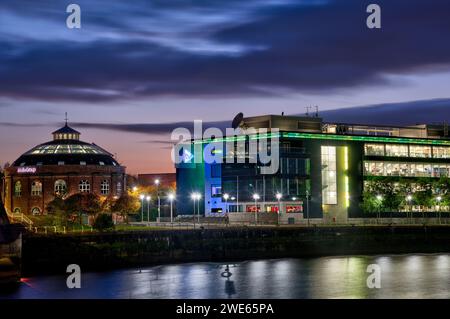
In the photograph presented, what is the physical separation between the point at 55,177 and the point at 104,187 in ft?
36.2

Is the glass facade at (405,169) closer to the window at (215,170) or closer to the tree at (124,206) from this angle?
the window at (215,170)

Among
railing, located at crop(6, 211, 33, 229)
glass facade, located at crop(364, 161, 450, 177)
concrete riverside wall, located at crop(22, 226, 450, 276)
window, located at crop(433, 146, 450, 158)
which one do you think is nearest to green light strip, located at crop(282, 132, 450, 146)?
window, located at crop(433, 146, 450, 158)

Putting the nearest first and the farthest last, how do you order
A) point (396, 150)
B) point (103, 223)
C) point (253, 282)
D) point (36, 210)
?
point (253, 282) → point (103, 223) → point (396, 150) → point (36, 210)

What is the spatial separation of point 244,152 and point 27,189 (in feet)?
162

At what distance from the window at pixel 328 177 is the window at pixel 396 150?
1430cm

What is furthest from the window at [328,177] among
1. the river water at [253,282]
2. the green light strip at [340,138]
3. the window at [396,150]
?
the river water at [253,282]

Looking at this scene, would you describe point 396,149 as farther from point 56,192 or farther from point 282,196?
point 56,192

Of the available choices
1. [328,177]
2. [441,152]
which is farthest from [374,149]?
[441,152]

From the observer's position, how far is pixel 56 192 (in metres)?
177

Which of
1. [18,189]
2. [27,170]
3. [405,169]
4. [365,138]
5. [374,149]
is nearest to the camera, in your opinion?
[365,138]

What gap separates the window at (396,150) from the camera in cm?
17288

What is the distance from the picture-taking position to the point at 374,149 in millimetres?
170875

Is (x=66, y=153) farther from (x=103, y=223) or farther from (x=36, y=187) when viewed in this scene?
(x=103, y=223)

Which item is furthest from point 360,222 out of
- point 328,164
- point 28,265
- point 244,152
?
point 28,265
